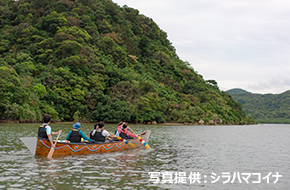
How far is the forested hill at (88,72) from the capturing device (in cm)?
5759

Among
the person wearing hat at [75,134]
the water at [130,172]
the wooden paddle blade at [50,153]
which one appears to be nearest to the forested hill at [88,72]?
the person wearing hat at [75,134]

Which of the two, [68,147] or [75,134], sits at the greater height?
[75,134]

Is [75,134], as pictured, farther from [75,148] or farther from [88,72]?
[88,72]

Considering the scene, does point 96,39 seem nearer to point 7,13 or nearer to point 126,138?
point 7,13

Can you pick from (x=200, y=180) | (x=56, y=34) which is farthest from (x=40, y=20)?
(x=200, y=180)

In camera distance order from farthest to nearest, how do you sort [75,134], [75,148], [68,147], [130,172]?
[75,134] → [75,148] → [68,147] → [130,172]

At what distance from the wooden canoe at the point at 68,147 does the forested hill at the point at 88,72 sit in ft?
113

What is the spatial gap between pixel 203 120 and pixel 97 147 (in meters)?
71.1

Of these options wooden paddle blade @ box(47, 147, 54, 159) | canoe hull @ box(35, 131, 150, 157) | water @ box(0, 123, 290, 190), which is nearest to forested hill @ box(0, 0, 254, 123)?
canoe hull @ box(35, 131, 150, 157)

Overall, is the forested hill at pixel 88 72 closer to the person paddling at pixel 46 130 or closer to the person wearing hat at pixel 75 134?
the person wearing hat at pixel 75 134

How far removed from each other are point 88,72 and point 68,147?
190 ft

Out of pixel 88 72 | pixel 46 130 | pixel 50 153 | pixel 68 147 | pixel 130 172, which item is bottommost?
pixel 130 172

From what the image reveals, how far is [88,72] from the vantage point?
7156 cm

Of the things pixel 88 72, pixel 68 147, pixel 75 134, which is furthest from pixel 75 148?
pixel 88 72
